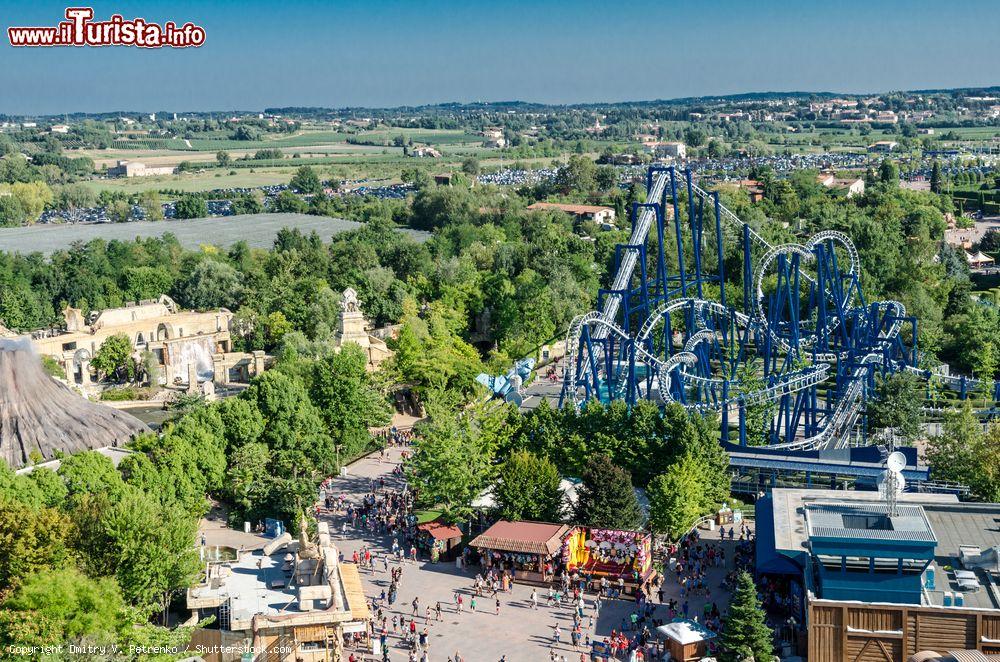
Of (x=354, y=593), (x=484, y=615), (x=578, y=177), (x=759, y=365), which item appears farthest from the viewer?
(x=578, y=177)

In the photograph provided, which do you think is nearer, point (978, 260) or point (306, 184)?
point (978, 260)

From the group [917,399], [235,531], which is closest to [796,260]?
[917,399]

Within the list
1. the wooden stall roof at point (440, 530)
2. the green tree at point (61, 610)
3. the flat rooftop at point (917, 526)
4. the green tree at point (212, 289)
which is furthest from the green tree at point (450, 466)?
the green tree at point (212, 289)

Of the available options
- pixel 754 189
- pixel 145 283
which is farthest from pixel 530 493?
pixel 754 189

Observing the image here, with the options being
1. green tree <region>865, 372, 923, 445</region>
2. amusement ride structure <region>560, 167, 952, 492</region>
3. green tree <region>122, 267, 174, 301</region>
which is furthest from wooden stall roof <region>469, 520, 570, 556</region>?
green tree <region>122, 267, 174, 301</region>

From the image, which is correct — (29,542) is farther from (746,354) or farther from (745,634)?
(746,354)
